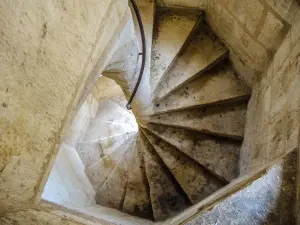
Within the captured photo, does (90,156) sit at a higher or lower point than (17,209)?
higher

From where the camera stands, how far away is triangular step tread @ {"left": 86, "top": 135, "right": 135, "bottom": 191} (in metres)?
3.70

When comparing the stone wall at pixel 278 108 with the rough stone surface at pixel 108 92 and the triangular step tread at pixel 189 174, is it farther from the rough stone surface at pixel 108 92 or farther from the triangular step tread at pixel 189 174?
the rough stone surface at pixel 108 92

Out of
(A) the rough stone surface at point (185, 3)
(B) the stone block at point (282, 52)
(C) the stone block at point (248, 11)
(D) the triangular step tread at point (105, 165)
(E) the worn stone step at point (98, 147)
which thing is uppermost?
(A) the rough stone surface at point (185, 3)

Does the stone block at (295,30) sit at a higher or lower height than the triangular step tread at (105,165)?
higher

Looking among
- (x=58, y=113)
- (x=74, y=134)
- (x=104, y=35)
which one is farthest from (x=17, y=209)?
(x=74, y=134)

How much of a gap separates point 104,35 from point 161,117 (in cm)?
163

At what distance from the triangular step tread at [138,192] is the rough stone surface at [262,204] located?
2.14 metres

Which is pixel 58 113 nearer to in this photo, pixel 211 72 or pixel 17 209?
pixel 17 209

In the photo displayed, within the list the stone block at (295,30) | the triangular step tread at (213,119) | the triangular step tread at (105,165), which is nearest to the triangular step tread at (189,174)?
the triangular step tread at (213,119)

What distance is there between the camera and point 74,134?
3.87m

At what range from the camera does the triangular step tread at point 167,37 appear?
3.05m

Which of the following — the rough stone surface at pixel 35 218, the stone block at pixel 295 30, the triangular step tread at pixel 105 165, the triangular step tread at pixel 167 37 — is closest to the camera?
the rough stone surface at pixel 35 218

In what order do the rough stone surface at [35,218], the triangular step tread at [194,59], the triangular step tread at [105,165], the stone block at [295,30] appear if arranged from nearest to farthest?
the rough stone surface at [35,218] → the stone block at [295,30] → the triangular step tread at [194,59] → the triangular step tread at [105,165]

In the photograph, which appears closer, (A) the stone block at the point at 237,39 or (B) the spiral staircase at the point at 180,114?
(A) the stone block at the point at 237,39
